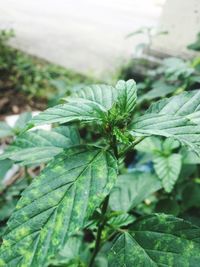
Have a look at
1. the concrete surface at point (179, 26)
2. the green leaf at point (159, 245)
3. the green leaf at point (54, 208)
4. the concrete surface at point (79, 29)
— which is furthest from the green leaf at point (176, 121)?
the concrete surface at point (79, 29)

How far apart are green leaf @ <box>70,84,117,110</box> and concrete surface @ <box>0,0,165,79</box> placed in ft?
8.05

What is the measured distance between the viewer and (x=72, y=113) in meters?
0.73

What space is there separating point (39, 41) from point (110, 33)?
3.10 feet

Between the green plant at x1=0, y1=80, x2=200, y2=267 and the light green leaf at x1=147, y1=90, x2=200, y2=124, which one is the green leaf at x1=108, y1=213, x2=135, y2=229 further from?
the light green leaf at x1=147, y1=90, x2=200, y2=124

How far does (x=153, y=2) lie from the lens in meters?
6.24

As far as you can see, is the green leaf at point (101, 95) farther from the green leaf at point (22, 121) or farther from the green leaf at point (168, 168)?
the green leaf at point (22, 121)

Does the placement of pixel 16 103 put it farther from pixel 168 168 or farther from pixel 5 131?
pixel 168 168

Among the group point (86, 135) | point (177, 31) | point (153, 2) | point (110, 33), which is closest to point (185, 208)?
point (86, 135)

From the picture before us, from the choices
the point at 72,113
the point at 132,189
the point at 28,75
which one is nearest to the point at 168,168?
the point at 132,189

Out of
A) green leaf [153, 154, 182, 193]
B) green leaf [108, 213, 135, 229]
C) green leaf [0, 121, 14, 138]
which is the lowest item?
green leaf [153, 154, 182, 193]

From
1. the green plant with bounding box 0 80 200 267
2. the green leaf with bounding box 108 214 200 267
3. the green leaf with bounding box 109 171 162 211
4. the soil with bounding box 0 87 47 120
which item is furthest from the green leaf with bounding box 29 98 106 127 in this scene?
the soil with bounding box 0 87 47 120

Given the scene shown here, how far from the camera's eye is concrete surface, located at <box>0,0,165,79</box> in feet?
12.2

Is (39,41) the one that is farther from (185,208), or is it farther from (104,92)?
(104,92)

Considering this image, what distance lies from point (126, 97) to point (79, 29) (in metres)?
3.86
